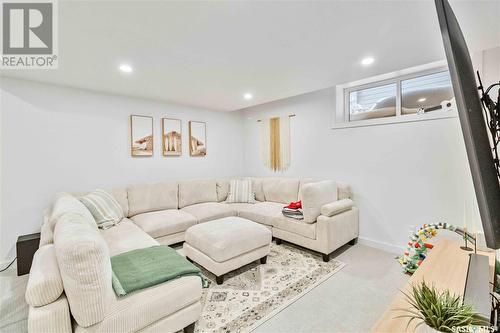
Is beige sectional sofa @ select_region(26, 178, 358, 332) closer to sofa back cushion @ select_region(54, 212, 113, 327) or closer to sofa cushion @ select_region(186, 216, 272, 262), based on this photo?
sofa back cushion @ select_region(54, 212, 113, 327)

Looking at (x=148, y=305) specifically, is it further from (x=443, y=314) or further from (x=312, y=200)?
(x=312, y=200)

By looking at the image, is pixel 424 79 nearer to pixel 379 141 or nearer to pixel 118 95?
pixel 379 141

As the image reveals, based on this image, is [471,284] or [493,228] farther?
[471,284]

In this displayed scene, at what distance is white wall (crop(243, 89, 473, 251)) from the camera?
2.62m

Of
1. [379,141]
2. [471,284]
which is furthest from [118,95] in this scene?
[471,284]

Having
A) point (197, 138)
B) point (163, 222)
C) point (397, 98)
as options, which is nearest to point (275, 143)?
point (197, 138)

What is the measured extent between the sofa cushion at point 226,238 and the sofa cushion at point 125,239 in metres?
0.47

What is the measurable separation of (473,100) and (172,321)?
6.43 ft

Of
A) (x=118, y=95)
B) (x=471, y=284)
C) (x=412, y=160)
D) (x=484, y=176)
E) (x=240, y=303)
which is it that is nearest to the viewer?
(x=484, y=176)

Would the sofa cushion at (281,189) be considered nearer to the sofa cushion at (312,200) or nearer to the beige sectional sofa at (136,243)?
the beige sectional sofa at (136,243)

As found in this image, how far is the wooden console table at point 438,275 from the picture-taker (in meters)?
0.85

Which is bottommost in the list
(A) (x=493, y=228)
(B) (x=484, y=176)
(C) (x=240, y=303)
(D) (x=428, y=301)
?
(C) (x=240, y=303)

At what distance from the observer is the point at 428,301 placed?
2.48 ft

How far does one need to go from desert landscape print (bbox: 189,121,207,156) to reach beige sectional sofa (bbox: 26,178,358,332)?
798 millimetres
